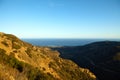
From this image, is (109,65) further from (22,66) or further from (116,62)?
(22,66)

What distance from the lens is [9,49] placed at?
34656 mm

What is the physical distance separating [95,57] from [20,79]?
82.2 metres

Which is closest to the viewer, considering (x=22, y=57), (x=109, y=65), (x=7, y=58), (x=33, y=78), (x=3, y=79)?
(x=3, y=79)

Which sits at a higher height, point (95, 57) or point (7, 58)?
point (7, 58)

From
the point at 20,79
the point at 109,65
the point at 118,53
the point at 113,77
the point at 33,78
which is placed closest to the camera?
the point at 20,79

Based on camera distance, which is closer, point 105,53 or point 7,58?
point 7,58

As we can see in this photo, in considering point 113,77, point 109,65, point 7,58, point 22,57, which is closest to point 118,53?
point 109,65

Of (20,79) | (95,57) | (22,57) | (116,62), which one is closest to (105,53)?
(95,57)

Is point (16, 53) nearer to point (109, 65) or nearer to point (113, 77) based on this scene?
point (113, 77)

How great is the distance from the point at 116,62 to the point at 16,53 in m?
56.8

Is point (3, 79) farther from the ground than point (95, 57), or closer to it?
farther from the ground

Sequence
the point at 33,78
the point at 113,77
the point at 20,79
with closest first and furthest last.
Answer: the point at 20,79 → the point at 33,78 → the point at 113,77

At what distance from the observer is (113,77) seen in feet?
198

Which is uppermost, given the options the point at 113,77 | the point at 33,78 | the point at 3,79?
the point at 3,79
